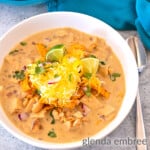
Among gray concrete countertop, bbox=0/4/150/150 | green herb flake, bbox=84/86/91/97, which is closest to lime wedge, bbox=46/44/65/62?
green herb flake, bbox=84/86/91/97

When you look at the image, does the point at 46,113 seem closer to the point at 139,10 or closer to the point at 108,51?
the point at 108,51

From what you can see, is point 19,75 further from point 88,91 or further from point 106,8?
point 106,8

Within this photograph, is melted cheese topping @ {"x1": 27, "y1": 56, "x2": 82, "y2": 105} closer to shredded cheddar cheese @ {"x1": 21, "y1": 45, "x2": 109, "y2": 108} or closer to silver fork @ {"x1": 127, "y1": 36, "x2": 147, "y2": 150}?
shredded cheddar cheese @ {"x1": 21, "y1": 45, "x2": 109, "y2": 108}

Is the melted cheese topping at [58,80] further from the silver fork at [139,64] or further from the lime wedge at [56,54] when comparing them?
the silver fork at [139,64]

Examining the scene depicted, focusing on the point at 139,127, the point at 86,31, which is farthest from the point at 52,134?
the point at 86,31

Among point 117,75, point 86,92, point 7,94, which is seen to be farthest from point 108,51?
point 7,94

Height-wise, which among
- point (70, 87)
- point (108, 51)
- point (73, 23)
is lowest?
point (70, 87)

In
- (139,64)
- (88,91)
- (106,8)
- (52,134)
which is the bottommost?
(52,134)
